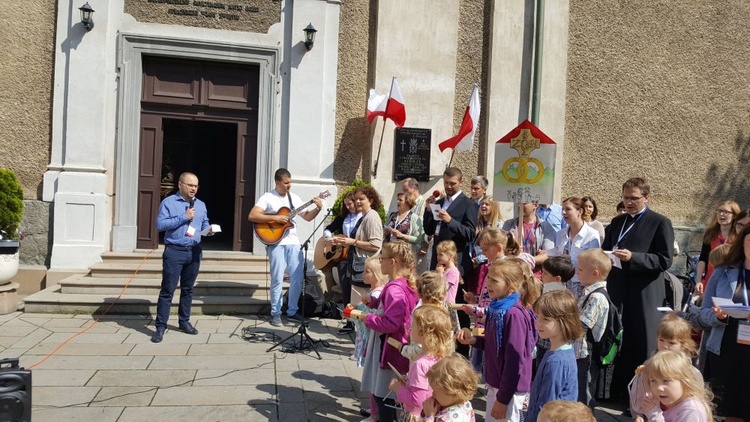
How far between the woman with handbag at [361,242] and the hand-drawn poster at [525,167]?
5.16 feet

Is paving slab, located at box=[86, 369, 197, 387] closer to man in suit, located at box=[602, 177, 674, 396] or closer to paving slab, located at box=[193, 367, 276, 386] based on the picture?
paving slab, located at box=[193, 367, 276, 386]

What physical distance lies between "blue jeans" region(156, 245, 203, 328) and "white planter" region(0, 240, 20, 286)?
7.83 feet

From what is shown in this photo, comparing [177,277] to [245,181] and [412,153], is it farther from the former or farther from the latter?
[412,153]

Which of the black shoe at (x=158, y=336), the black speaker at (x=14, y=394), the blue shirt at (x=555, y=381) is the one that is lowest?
the black shoe at (x=158, y=336)

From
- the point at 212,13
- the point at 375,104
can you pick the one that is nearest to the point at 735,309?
the point at 375,104

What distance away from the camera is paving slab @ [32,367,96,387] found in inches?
216

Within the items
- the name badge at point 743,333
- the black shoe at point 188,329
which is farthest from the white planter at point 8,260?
the name badge at point 743,333

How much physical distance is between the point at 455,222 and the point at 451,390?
375cm

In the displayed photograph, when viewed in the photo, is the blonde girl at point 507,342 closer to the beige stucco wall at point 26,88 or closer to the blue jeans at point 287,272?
the blue jeans at point 287,272

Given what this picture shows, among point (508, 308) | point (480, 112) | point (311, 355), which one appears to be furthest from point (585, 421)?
point (480, 112)

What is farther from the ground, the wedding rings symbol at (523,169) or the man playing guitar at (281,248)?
the wedding rings symbol at (523,169)

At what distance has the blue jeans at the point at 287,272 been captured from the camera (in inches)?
309

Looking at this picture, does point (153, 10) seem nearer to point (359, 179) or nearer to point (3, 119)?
point (3, 119)

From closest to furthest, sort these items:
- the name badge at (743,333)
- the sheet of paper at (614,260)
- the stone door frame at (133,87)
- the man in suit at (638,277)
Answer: the name badge at (743,333), the sheet of paper at (614,260), the man in suit at (638,277), the stone door frame at (133,87)
